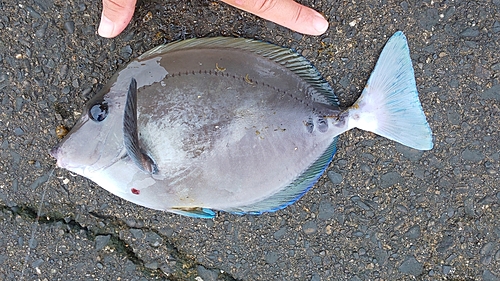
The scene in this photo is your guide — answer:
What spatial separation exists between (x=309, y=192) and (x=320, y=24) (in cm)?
98

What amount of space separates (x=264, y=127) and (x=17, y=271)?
1863 mm

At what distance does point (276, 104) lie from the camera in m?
2.13

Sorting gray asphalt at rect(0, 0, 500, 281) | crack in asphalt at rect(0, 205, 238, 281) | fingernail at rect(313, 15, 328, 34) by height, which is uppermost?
fingernail at rect(313, 15, 328, 34)

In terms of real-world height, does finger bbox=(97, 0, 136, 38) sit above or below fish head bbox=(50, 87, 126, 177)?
above

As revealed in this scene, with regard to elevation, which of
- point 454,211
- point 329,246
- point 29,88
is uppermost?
point 454,211

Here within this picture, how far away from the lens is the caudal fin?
2195 mm

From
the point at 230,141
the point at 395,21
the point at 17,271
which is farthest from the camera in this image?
the point at 17,271

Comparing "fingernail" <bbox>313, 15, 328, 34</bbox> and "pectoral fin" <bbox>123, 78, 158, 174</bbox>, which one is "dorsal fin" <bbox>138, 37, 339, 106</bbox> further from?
"pectoral fin" <bbox>123, 78, 158, 174</bbox>

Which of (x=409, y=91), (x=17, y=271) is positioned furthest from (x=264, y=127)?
(x=17, y=271)

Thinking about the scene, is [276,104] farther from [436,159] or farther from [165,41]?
[436,159]

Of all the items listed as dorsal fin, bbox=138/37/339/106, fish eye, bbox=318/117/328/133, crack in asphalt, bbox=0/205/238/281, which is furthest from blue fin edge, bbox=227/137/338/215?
crack in asphalt, bbox=0/205/238/281

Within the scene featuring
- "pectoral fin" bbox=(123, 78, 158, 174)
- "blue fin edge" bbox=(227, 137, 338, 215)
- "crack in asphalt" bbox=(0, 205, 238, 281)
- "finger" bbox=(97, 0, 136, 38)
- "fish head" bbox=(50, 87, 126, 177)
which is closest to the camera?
"pectoral fin" bbox=(123, 78, 158, 174)

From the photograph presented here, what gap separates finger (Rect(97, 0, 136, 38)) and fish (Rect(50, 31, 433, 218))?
26 centimetres

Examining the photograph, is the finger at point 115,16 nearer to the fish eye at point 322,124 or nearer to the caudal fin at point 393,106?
the fish eye at point 322,124
